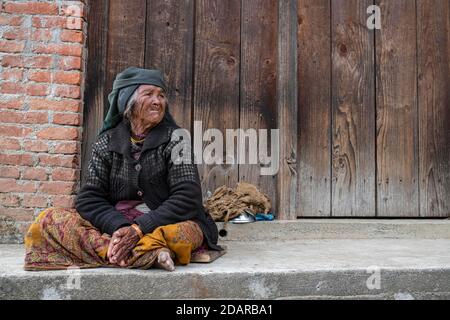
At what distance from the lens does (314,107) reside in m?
3.66

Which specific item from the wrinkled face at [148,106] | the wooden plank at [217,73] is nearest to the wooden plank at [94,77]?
the wooden plank at [217,73]

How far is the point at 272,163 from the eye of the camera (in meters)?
3.57

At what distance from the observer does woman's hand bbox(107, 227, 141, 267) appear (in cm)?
229

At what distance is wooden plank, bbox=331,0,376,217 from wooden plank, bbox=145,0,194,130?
116 cm

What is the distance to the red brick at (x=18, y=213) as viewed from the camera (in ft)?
10.2

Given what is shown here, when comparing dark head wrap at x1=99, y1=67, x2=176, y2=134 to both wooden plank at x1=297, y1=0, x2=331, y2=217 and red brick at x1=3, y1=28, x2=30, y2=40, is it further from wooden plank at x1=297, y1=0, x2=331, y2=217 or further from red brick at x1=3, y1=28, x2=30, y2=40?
wooden plank at x1=297, y1=0, x2=331, y2=217

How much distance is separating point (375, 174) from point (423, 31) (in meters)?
1.23

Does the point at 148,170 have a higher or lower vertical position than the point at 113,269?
higher

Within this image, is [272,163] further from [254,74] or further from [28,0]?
[28,0]

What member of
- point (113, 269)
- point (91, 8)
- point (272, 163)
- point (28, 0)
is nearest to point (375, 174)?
point (272, 163)

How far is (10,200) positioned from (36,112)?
617 millimetres

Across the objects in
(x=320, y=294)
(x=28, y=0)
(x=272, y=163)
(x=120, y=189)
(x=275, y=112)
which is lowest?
(x=320, y=294)

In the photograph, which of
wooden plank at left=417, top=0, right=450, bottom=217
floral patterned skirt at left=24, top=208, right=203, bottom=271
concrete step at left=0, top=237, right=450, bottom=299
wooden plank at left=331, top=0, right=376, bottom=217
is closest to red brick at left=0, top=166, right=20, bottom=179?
concrete step at left=0, top=237, right=450, bottom=299

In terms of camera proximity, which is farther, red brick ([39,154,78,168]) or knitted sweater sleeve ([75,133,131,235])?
red brick ([39,154,78,168])
